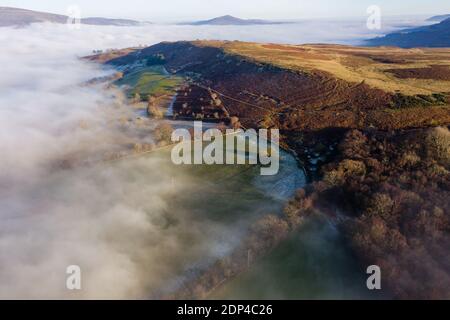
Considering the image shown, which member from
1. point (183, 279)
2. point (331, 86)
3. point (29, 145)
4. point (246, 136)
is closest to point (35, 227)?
point (183, 279)

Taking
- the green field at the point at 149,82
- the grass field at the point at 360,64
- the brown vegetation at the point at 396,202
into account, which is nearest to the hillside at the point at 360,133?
the brown vegetation at the point at 396,202

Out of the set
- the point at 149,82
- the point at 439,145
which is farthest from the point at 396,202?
the point at 149,82

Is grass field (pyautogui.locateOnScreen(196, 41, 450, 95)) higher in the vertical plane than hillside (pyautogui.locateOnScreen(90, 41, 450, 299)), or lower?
higher

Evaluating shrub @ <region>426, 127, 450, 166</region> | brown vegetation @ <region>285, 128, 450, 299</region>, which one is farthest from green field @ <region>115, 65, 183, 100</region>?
shrub @ <region>426, 127, 450, 166</region>

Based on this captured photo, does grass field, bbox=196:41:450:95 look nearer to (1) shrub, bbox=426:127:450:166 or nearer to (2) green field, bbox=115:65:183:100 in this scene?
(1) shrub, bbox=426:127:450:166

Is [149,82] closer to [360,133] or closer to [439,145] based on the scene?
[360,133]

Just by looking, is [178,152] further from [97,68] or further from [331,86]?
[97,68]

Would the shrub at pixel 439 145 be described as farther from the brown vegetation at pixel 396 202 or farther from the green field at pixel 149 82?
the green field at pixel 149 82
